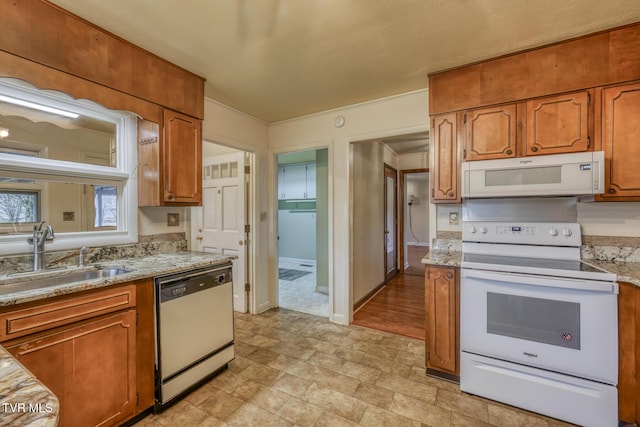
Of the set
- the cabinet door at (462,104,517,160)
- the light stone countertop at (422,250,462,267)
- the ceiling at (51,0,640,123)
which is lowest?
the light stone countertop at (422,250,462,267)

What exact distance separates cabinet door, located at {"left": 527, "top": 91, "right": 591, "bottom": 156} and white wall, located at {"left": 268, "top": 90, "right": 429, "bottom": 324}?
101cm

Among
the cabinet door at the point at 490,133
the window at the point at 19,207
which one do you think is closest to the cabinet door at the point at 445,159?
the cabinet door at the point at 490,133

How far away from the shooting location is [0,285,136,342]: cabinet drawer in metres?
1.25

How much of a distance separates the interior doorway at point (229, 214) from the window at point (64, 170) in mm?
1304

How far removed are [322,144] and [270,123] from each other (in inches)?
33.3

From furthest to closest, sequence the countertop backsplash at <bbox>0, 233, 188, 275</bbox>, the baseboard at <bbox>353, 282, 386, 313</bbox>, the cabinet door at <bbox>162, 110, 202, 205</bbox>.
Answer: the baseboard at <bbox>353, 282, 386, 313</bbox> < the cabinet door at <bbox>162, 110, 202, 205</bbox> < the countertop backsplash at <bbox>0, 233, 188, 275</bbox>

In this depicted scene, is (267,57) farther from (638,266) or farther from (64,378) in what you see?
(638,266)

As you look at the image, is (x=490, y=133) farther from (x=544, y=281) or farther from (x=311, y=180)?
(x=311, y=180)

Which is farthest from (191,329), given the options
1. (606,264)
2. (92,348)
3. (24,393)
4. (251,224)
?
(606,264)

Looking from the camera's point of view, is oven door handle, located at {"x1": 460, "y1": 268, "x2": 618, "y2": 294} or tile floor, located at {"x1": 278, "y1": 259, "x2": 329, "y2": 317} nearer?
oven door handle, located at {"x1": 460, "y1": 268, "x2": 618, "y2": 294}

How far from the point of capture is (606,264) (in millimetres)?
1948

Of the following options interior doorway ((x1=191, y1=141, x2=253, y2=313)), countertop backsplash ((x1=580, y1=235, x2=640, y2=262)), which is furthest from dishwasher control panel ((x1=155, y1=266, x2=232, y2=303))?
countertop backsplash ((x1=580, y1=235, x2=640, y2=262))

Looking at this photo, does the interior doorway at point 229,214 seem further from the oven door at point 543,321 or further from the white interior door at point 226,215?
the oven door at point 543,321

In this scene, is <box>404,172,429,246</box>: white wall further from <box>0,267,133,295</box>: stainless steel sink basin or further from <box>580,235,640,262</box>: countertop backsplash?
<box>0,267,133,295</box>: stainless steel sink basin
